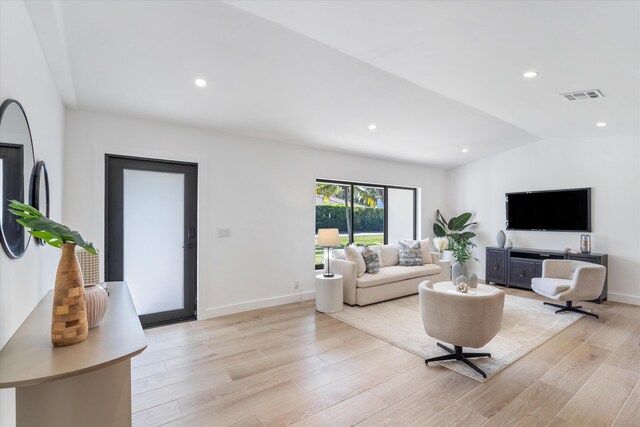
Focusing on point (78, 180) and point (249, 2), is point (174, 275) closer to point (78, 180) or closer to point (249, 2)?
point (78, 180)

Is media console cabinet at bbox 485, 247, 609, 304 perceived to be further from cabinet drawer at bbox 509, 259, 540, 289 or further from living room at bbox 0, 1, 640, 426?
living room at bbox 0, 1, 640, 426

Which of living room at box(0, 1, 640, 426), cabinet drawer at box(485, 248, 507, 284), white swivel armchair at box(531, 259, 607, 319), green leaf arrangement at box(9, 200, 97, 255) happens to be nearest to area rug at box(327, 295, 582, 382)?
living room at box(0, 1, 640, 426)

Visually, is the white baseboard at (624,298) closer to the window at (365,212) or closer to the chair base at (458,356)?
the window at (365,212)

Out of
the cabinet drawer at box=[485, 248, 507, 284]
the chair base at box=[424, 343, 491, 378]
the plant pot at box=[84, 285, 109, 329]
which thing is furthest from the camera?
the cabinet drawer at box=[485, 248, 507, 284]

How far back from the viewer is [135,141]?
12.0 ft

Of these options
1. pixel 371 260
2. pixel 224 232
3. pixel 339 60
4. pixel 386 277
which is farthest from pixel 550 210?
pixel 224 232

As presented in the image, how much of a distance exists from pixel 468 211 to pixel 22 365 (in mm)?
7387

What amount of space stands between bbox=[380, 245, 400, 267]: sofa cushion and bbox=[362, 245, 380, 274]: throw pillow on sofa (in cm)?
51

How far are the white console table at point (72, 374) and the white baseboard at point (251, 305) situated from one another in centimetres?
249

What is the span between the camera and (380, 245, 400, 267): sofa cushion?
18.2ft

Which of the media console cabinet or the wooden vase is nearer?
the wooden vase

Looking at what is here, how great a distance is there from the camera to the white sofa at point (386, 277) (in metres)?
4.65

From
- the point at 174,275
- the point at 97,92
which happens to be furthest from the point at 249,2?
the point at 174,275

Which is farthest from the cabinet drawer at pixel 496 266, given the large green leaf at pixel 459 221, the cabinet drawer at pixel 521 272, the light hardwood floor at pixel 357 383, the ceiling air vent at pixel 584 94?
the ceiling air vent at pixel 584 94
